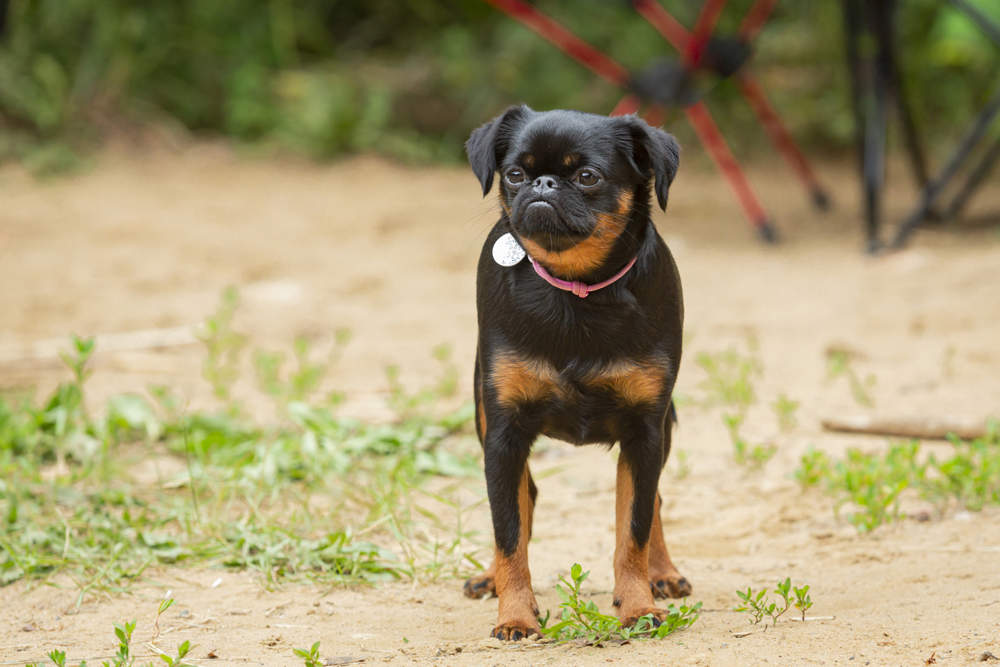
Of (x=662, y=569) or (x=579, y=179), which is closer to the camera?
(x=579, y=179)

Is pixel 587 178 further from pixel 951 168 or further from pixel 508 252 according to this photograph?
pixel 951 168

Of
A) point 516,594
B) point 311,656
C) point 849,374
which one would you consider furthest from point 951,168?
point 311,656

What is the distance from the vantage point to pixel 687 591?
3.02 m

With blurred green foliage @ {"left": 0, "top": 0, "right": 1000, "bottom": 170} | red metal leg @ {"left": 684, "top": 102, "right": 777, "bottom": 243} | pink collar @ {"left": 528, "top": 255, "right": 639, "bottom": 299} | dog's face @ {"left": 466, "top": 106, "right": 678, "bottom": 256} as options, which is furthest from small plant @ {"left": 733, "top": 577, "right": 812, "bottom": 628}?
blurred green foliage @ {"left": 0, "top": 0, "right": 1000, "bottom": 170}

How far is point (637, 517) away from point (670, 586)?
0.39 meters

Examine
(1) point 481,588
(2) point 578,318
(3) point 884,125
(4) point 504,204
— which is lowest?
(1) point 481,588

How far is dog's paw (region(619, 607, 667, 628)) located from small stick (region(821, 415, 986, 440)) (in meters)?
1.83

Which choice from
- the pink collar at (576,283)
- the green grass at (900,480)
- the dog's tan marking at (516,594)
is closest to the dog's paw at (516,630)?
the dog's tan marking at (516,594)

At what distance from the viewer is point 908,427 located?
4203 millimetres

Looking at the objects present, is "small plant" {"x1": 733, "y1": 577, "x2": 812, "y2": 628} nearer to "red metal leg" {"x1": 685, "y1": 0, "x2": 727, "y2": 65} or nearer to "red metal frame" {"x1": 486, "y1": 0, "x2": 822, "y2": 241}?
"red metal frame" {"x1": 486, "y1": 0, "x2": 822, "y2": 241}

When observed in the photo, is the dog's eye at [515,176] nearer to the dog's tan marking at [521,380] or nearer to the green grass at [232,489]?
the dog's tan marking at [521,380]

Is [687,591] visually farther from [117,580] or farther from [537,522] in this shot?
[117,580]

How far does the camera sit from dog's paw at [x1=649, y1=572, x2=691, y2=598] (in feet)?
9.89

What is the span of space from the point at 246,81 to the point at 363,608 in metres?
8.07
